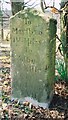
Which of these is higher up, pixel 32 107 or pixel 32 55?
pixel 32 55

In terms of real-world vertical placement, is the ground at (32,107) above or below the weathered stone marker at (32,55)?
below

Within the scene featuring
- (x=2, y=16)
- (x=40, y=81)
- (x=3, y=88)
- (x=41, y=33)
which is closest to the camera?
(x=41, y=33)

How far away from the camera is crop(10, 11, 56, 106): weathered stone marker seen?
105 inches

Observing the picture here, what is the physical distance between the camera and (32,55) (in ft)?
9.11

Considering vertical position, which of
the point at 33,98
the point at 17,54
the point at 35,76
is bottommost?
the point at 33,98

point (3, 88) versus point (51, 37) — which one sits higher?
point (51, 37)

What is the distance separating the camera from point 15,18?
2.74m

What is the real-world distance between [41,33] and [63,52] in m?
0.67

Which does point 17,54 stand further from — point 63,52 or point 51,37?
point 63,52

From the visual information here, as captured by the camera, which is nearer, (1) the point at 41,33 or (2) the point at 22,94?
(1) the point at 41,33

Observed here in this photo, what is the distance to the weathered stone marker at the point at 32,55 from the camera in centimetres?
267

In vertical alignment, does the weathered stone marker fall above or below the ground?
above

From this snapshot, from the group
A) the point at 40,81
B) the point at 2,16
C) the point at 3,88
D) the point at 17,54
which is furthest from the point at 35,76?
the point at 2,16

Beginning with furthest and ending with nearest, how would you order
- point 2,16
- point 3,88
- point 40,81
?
point 2,16
point 3,88
point 40,81
